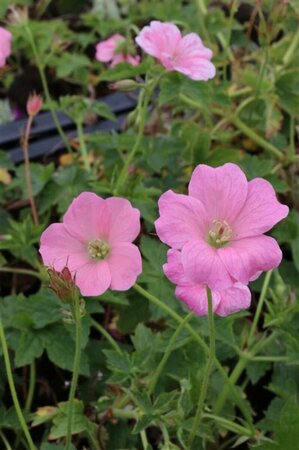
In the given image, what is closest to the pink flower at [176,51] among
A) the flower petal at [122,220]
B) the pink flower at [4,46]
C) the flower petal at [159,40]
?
the flower petal at [159,40]

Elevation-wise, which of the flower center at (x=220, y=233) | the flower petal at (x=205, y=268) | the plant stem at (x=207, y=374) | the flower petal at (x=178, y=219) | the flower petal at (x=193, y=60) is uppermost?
the flower petal at (x=178, y=219)

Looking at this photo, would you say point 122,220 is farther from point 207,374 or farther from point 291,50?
point 291,50

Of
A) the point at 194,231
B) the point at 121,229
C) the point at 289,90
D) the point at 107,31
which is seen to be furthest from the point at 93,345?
the point at 107,31

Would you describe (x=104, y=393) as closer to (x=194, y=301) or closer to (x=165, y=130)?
(x=194, y=301)

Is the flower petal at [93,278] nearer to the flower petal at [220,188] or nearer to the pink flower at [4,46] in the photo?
the flower petal at [220,188]

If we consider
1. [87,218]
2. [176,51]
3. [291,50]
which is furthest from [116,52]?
[87,218]

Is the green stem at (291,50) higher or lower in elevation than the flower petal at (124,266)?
lower
